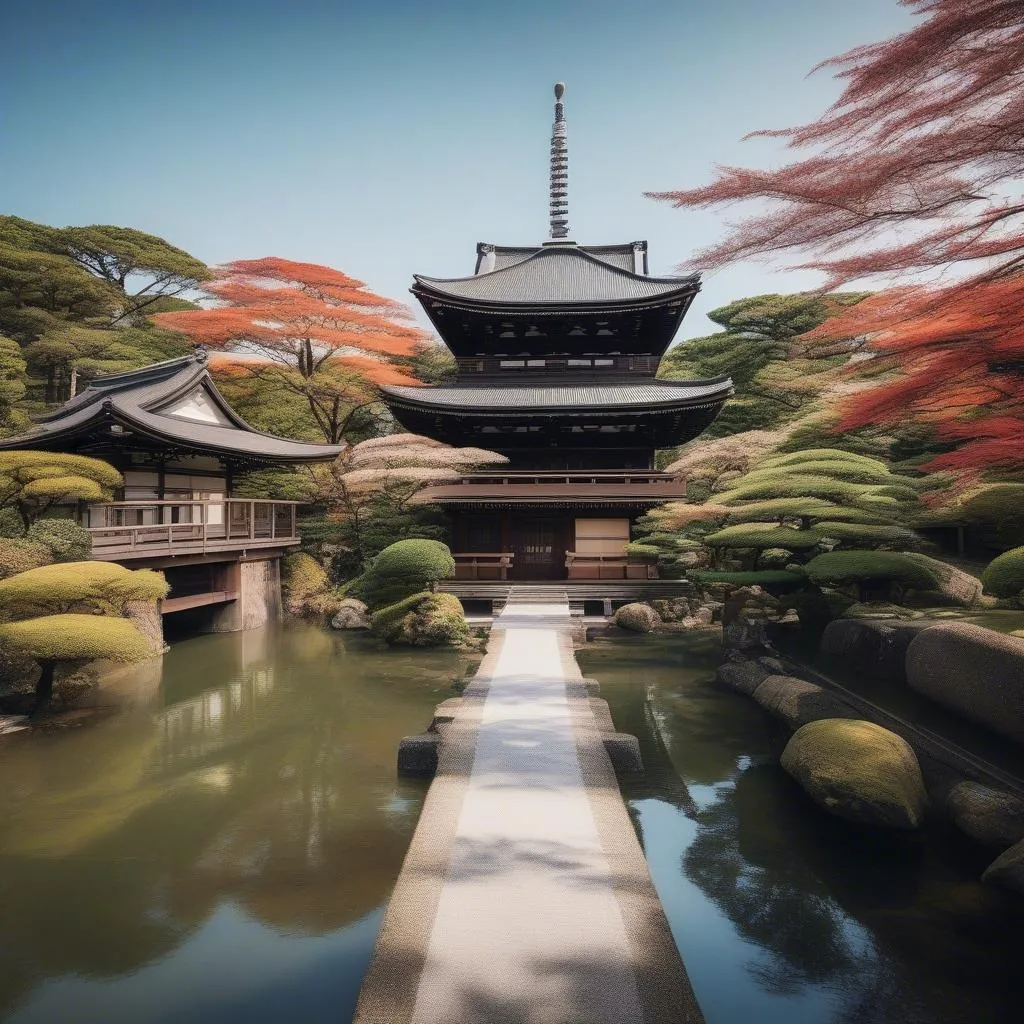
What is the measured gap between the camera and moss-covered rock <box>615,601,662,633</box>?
16219 millimetres

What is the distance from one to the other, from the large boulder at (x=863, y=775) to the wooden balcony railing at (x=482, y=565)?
11113 millimetres

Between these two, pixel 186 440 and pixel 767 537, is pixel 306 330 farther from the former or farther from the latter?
pixel 767 537

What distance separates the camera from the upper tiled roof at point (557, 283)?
18.8 metres

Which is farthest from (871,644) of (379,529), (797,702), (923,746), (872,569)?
(379,529)

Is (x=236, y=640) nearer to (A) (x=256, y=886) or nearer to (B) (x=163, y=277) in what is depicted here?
(A) (x=256, y=886)

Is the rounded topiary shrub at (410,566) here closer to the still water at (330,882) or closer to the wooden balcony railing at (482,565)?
the wooden balcony railing at (482,565)

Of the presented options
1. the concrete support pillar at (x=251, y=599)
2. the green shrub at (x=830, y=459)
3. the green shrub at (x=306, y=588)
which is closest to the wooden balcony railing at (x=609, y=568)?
the green shrub at (x=830, y=459)

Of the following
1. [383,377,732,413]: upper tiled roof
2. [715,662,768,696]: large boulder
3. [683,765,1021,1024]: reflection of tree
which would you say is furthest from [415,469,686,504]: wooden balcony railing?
[683,765,1021,1024]: reflection of tree

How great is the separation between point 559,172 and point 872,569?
25.2 meters

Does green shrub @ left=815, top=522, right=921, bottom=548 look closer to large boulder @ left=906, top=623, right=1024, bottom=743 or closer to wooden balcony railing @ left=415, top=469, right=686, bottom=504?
large boulder @ left=906, top=623, right=1024, bottom=743

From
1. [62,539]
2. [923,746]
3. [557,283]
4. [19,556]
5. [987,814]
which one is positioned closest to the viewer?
[987,814]

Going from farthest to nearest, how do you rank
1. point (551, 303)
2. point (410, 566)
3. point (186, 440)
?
point (551, 303)
point (186, 440)
point (410, 566)

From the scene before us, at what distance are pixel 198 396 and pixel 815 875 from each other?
1945 centimetres

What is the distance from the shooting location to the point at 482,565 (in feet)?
58.6
